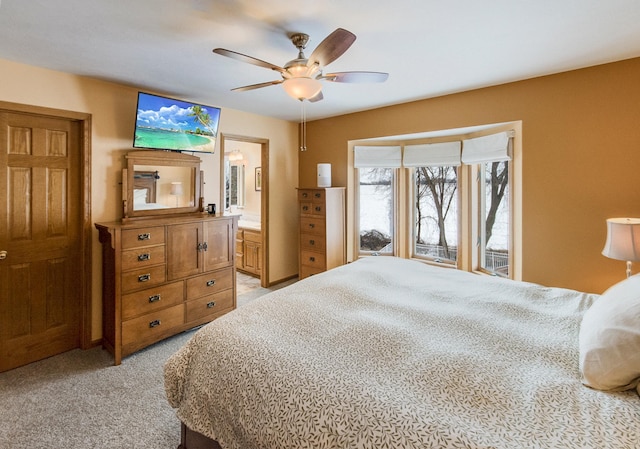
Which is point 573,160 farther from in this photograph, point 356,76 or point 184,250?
point 184,250

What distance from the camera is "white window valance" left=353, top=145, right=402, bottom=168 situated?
421 centimetres

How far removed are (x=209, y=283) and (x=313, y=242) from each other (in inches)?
60.2

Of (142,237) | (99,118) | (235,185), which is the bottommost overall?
(142,237)

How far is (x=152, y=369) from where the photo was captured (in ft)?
8.47

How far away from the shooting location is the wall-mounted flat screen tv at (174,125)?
2967 millimetres

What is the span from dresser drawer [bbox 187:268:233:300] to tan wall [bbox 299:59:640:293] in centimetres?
304

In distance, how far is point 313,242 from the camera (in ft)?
14.1

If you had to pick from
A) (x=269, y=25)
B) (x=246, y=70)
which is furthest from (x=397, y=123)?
(x=269, y=25)

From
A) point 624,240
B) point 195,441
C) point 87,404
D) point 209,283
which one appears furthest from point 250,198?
point 624,240

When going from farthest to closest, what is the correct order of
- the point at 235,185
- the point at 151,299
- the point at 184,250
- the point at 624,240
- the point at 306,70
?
1. the point at 235,185
2. the point at 184,250
3. the point at 151,299
4. the point at 624,240
5. the point at 306,70

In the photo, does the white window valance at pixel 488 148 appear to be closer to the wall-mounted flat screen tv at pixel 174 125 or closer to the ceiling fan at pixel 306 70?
the ceiling fan at pixel 306 70

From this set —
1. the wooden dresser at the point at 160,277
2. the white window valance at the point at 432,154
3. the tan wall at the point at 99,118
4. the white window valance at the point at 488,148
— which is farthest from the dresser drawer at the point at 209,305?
the white window valance at the point at 488,148

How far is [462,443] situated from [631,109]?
302cm

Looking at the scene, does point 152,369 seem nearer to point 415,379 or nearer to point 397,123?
point 415,379
